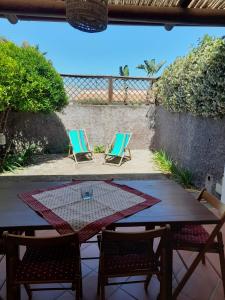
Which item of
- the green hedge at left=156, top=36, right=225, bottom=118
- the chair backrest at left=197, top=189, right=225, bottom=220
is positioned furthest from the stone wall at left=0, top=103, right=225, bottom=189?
the chair backrest at left=197, top=189, right=225, bottom=220

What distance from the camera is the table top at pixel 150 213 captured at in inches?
62.4

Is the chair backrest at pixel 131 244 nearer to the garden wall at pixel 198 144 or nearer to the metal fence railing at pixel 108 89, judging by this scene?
the garden wall at pixel 198 144

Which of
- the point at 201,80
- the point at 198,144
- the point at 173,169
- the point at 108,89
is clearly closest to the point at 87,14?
the point at 201,80

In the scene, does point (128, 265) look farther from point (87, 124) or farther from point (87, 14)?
point (87, 124)

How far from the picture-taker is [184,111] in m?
5.43

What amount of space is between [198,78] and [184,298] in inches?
137

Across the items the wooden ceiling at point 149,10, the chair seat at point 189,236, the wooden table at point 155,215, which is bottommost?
the chair seat at point 189,236

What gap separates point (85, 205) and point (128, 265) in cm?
49

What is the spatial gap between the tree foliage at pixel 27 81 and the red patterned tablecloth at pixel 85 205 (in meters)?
3.71

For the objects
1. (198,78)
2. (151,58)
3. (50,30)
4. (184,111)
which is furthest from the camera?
(50,30)

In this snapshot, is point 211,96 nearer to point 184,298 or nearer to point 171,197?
point 171,197

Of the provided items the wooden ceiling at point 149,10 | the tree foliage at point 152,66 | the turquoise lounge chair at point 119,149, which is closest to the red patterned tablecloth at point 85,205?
the wooden ceiling at point 149,10

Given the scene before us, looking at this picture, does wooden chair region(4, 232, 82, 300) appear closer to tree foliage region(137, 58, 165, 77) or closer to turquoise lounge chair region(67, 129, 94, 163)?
turquoise lounge chair region(67, 129, 94, 163)

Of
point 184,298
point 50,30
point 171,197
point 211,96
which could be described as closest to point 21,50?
point 211,96
